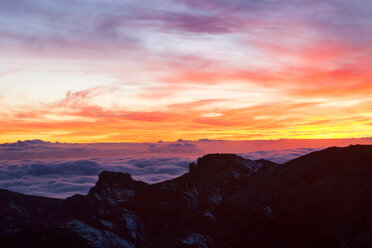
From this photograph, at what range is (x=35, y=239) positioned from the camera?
63.7 meters

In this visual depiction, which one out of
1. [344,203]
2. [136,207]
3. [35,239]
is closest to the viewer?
[344,203]

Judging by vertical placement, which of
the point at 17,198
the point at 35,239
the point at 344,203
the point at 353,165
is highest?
the point at 353,165

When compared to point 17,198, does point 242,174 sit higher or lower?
higher

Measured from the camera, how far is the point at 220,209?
59469 millimetres

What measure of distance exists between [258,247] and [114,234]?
30.9 m

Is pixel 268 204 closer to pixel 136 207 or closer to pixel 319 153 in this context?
pixel 319 153

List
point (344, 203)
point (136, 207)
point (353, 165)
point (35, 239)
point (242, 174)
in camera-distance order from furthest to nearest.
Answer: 1. point (242, 174)
2. point (136, 207)
3. point (35, 239)
4. point (353, 165)
5. point (344, 203)

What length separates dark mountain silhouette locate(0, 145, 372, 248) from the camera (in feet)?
164

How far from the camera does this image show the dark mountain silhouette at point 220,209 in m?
50.1

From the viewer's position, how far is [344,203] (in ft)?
164

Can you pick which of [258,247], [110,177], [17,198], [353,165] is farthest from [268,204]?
[17,198]

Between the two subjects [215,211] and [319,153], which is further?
[319,153]

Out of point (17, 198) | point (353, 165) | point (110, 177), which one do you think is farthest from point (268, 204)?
point (17, 198)

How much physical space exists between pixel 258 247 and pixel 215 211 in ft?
37.0
